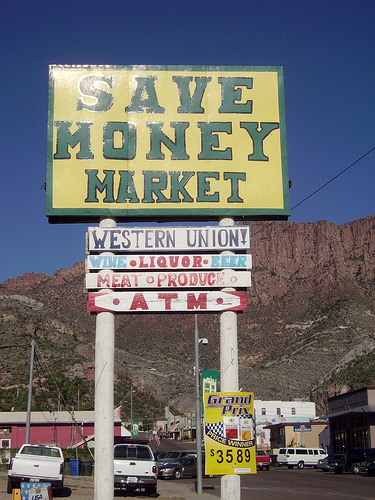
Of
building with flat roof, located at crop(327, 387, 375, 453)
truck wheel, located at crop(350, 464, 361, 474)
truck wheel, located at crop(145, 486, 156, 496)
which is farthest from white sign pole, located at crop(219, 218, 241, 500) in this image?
building with flat roof, located at crop(327, 387, 375, 453)

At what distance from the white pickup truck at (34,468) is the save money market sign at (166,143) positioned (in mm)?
10197

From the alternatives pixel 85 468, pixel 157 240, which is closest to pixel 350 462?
pixel 85 468

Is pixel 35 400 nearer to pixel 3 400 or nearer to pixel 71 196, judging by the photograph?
pixel 3 400

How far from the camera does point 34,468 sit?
19281 millimetres

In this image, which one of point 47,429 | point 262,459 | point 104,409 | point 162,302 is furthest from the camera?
point 47,429

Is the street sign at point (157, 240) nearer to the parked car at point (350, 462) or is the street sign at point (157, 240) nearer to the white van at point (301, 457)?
the parked car at point (350, 462)

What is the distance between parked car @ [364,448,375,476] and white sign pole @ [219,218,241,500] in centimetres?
2805

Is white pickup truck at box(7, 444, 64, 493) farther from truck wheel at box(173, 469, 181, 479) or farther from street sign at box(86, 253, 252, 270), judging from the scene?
truck wheel at box(173, 469, 181, 479)

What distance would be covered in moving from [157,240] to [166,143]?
1.94 meters

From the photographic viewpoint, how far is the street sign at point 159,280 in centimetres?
1153

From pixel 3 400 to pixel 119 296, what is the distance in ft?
204

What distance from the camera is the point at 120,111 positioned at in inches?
482

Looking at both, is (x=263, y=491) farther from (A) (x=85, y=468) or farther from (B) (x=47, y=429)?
(B) (x=47, y=429)

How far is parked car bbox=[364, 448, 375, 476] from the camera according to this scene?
119ft
